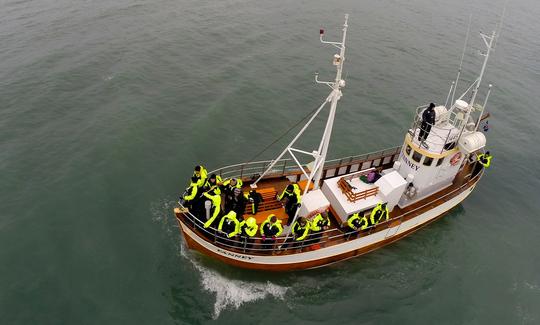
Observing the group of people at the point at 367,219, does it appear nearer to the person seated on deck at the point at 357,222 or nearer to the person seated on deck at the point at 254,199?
the person seated on deck at the point at 357,222

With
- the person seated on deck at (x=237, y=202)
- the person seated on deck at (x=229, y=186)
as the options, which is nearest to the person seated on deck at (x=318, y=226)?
the person seated on deck at (x=237, y=202)

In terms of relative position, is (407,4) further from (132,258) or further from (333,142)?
(132,258)

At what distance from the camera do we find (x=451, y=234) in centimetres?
2030

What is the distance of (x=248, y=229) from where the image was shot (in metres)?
14.8

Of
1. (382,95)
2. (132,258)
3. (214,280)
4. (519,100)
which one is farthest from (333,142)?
(519,100)

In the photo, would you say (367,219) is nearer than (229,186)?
No

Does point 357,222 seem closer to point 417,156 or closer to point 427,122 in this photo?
point 417,156

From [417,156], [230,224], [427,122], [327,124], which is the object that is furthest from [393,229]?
[230,224]

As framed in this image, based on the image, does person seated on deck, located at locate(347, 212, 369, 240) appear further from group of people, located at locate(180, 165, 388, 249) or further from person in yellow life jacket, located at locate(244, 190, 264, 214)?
person in yellow life jacket, located at locate(244, 190, 264, 214)

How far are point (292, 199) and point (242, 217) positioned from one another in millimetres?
2393

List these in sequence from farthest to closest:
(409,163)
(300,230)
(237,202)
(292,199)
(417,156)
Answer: (409,163) → (417,156) → (292,199) → (237,202) → (300,230)

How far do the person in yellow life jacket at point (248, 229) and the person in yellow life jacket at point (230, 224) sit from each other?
11.2 inches

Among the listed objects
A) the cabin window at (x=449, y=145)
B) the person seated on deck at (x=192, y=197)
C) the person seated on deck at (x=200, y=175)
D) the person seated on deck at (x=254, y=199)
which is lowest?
the person seated on deck at (x=254, y=199)

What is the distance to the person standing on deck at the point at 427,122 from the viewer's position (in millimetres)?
17516
